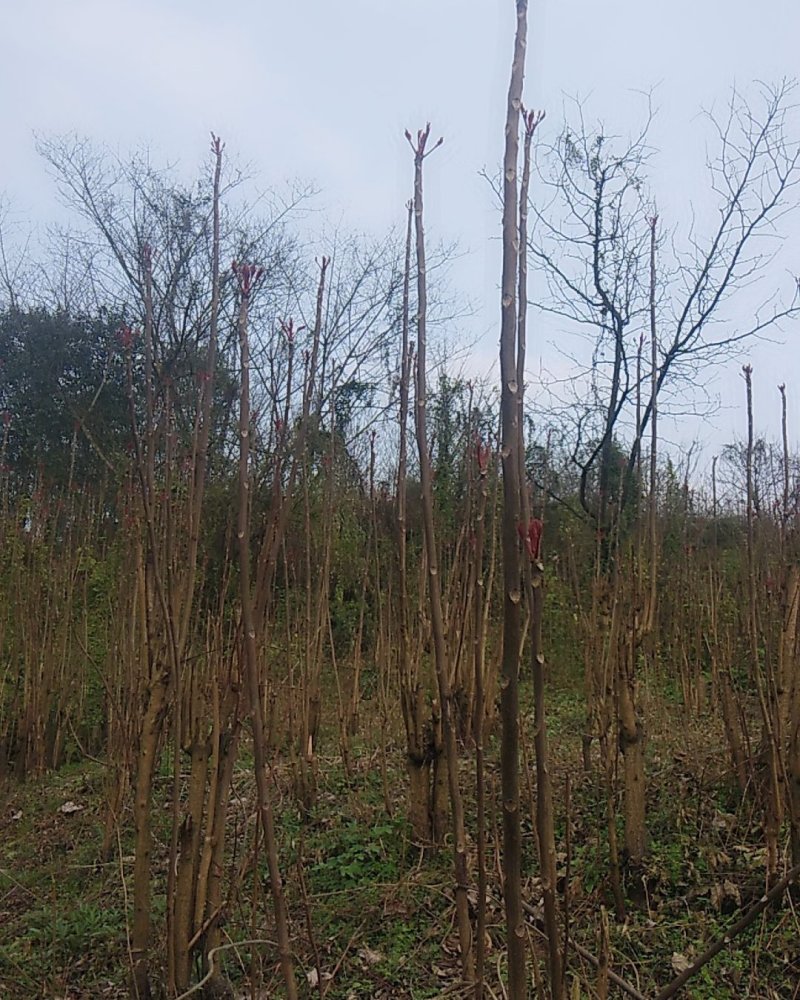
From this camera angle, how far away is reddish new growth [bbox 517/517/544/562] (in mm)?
1013

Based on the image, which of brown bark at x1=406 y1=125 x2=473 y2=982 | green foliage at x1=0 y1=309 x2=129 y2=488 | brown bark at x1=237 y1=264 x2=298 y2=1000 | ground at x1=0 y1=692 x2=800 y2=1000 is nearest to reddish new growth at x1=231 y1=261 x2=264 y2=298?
brown bark at x1=237 y1=264 x2=298 y2=1000

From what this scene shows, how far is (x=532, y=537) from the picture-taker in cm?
102

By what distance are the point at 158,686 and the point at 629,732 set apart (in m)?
1.97

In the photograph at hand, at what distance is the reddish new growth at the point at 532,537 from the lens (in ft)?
3.32

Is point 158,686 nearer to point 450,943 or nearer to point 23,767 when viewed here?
point 450,943

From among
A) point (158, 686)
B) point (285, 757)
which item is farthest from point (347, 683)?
point (158, 686)

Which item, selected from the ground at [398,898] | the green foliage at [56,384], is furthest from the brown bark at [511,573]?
the green foliage at [56,384]

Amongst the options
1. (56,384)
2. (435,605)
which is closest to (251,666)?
(435,605)

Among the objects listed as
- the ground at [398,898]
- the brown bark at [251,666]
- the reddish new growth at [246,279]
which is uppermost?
the reddish new growth at [246,279]

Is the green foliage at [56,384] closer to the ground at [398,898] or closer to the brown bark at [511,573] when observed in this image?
the ground at [398,898]

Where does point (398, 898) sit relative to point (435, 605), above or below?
below

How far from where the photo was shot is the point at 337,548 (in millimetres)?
9398

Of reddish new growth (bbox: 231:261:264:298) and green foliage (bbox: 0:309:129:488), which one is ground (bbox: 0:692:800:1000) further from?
green foliage (bbox: 0:309:129:488)

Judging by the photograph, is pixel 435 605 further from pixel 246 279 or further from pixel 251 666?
pixel 246 279
